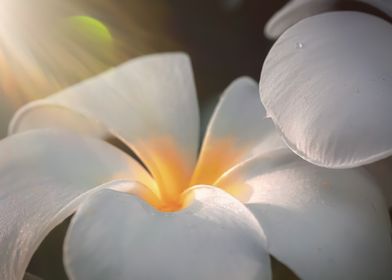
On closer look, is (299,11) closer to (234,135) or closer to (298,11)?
(298,11)

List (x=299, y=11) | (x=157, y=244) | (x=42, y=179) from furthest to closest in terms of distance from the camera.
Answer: (x=299, y=11) < (x=42, y=179) < (x=157, y=244)

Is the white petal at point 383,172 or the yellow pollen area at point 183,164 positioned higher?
the white petal at point 383,172

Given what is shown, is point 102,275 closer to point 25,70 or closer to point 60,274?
point 60,274

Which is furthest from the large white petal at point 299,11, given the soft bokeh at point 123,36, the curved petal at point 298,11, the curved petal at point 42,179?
the soft bokeh at point 123,36

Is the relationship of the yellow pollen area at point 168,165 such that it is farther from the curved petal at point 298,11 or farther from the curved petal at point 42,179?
the curved petal at point 298,11

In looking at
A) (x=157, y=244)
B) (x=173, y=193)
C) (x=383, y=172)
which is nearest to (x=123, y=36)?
(x=173, y=193)

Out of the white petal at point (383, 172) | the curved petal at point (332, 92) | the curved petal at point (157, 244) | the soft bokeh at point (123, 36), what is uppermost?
the curved petal at point (332, 92)
